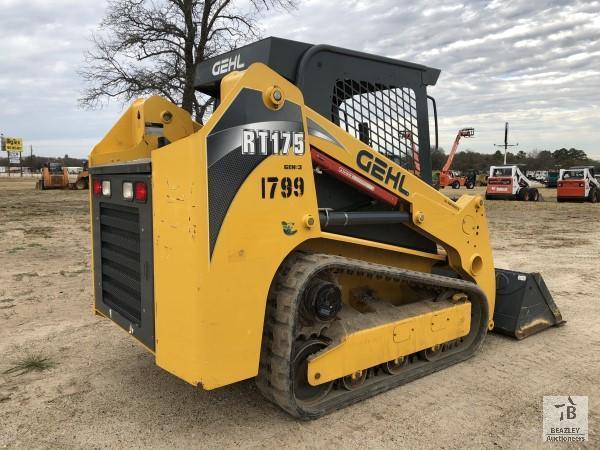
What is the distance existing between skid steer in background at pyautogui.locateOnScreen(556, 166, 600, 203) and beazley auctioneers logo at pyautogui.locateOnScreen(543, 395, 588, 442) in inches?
956

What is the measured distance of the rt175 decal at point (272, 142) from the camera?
293 cm

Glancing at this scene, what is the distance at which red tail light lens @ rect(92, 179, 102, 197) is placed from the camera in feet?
12.7

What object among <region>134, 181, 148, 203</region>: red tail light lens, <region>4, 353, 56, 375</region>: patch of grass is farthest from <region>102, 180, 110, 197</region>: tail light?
<region>4, 353, 56, 375</region>: patch of grass

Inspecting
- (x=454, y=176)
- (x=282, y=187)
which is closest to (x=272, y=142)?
(x=282, y=187)

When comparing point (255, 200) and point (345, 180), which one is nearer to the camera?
point (255, 200)

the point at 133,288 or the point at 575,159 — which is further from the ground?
the point at 575,159

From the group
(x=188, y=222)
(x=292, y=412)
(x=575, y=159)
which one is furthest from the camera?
(x=575, y=159)

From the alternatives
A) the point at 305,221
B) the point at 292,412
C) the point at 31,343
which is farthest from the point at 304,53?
the point at 31,343

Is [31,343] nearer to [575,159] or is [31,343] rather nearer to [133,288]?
[133,288]

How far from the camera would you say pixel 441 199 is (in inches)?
164

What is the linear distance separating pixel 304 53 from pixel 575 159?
292 feet

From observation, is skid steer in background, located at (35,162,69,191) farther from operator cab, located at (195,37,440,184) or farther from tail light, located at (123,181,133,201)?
tail light, located at (123,181,133,201)

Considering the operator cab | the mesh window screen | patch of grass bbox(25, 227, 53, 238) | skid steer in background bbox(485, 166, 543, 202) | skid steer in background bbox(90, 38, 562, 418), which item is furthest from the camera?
skid steer in background bbox(485, 166, 543, 202)

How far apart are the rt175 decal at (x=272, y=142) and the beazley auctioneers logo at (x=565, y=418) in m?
2.35
